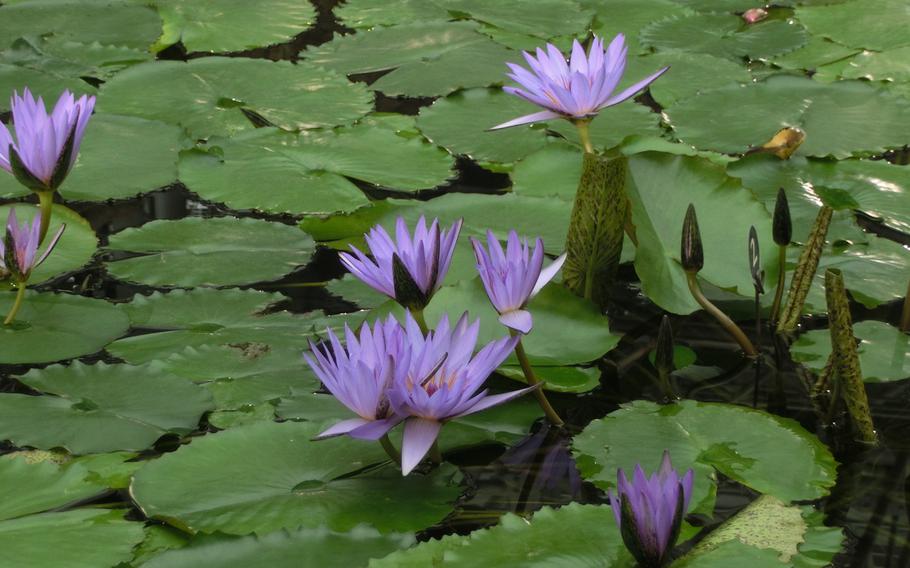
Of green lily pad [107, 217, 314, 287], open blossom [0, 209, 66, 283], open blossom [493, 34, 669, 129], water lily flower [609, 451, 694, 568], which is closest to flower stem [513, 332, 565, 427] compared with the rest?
water lily flower [609, 451, 694, 568]

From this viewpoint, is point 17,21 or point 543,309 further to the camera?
point 17,21

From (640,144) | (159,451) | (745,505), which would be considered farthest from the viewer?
(640,144)

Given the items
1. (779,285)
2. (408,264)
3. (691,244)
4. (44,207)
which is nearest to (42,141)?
(44,207)

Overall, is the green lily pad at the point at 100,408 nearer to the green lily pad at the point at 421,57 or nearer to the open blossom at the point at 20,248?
the open blossom at the point at 20,248

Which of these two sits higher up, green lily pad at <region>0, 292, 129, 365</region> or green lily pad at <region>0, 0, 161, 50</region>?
green lily pad at <region>0, 0, 161, 50</region>

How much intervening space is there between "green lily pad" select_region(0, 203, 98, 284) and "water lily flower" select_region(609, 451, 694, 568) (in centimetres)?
138

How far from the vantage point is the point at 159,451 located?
1.63 m

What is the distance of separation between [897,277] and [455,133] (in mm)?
1138

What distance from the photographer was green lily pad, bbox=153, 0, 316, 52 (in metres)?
3.44

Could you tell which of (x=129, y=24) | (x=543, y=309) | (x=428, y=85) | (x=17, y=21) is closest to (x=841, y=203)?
(x=543, y=309)

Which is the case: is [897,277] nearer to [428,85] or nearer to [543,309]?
[543,309]

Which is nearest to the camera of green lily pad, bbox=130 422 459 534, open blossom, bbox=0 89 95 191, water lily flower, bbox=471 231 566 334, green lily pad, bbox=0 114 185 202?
green lily pad, bbox=130 422 459 534

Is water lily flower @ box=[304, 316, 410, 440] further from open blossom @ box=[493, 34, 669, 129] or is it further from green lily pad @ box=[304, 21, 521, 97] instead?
green lily pad @ box=[304, 21, 521, 97]

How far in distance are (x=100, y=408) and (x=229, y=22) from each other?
84.0 inches
